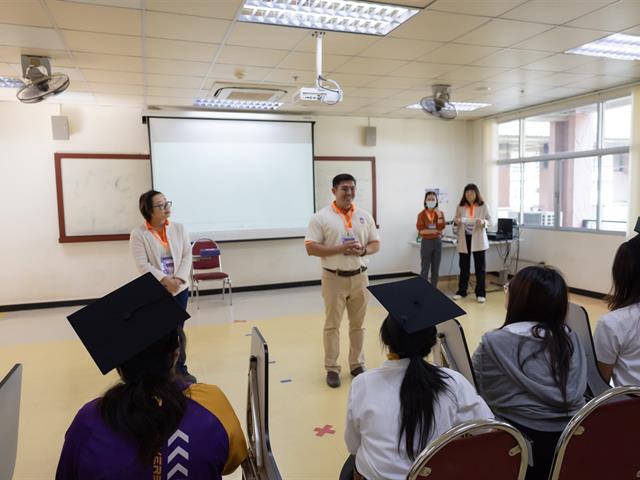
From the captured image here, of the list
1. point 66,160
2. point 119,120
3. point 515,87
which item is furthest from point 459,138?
point 66,160

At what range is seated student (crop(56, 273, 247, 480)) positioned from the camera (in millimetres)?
1044

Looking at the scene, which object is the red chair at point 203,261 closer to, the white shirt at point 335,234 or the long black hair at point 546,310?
the white shirt at point 335,234

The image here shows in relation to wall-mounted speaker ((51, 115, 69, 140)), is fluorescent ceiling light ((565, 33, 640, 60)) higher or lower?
higher

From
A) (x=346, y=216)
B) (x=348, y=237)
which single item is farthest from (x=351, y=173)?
(x=348, y=237)

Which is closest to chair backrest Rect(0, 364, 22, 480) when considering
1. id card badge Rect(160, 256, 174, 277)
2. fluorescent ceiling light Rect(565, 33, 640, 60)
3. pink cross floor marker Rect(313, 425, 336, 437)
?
pink cross floor marker Rect(313, 425, 336, 437)

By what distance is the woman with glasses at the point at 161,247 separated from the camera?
327cm

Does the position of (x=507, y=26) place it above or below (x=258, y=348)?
above

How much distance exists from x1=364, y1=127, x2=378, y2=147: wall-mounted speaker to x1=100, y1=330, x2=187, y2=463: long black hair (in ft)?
20.8

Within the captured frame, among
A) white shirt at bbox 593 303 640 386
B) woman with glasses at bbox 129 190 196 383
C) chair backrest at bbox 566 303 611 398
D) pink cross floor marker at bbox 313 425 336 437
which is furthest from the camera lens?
woman with glasses at bbox 129 190 196 383

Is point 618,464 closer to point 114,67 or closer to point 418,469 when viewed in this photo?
point 418,469

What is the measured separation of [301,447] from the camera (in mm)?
2607

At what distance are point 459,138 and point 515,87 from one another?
7.98 feet

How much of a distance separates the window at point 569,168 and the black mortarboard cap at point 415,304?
17.3ft

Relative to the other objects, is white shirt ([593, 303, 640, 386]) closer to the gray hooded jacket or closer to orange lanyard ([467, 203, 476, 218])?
the gray hooded jacket
